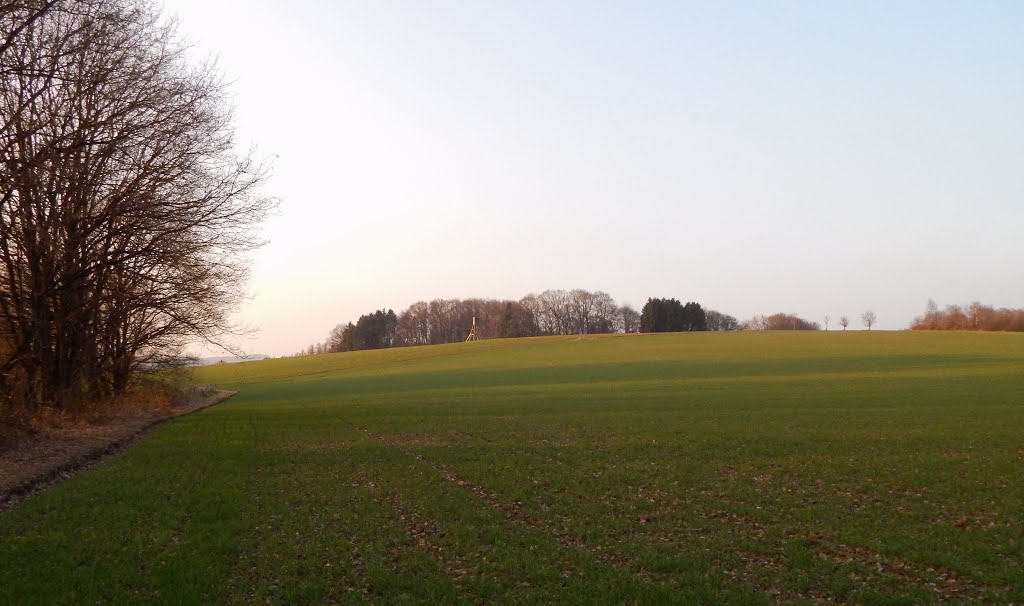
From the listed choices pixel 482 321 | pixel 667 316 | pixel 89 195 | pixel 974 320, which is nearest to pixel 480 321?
pixel 482 321

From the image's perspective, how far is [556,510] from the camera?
11.8 m

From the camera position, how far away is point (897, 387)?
3409 cm

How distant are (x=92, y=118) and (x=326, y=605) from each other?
1595 centimetres

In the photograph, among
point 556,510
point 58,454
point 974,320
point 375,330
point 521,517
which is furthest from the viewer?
point 375,330

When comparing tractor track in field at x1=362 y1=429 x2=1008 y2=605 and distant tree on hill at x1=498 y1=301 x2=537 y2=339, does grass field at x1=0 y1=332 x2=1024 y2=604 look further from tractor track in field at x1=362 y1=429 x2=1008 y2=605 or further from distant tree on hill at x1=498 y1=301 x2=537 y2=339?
distant tree on hill at x1=498 y1=301 x2=537 y2=339

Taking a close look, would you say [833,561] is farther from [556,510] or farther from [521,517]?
[521,517]

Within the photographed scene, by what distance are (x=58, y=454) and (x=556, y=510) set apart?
14470 mm

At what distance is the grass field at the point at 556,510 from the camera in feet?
27.0

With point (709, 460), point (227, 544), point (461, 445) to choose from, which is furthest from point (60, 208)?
point (709, 460)

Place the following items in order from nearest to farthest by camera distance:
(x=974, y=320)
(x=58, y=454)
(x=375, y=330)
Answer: (x=58, y=454), (x=974, y=320), (x=375, y=330)

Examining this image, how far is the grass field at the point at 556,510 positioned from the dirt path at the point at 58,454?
73cm

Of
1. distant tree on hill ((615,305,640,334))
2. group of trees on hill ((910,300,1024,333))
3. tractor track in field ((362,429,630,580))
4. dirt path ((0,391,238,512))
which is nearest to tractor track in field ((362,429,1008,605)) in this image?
tractor track in field ((362,429,630,580))

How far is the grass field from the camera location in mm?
8234

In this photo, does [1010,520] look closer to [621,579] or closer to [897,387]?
[621,579]
